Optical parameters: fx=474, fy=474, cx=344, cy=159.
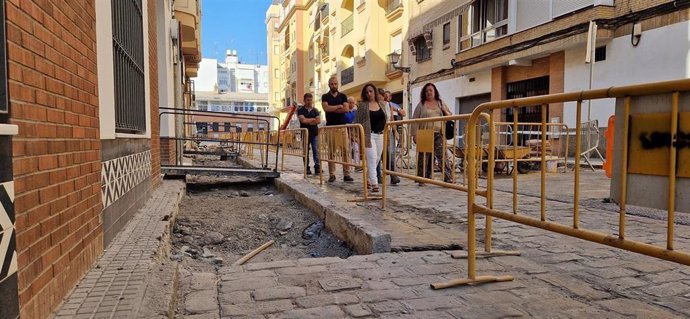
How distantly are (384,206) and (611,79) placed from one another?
34.7 feet

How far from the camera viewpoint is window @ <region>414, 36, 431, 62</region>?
2225 centimetres

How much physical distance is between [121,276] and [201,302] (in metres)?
0.52

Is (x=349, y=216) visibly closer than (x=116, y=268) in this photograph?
No

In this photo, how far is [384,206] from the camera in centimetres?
550

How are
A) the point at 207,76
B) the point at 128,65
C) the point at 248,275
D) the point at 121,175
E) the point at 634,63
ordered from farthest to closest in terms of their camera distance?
1. the point at 207,76
2. the point at 634,63
3. the point at 128,65
4. the point at 121,175
5. the point at 248,275

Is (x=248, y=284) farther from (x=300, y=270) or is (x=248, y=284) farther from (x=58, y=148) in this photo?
(x=58, y=148)

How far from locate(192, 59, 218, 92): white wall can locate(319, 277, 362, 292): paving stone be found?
82.1 meters

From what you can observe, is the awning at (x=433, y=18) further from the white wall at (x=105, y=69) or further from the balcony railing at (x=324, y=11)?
the white wall at (x=105, y=69)

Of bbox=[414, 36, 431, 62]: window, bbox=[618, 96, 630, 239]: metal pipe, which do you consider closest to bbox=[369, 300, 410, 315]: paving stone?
bbox=[618, 96, 630, 239]: metal pipe

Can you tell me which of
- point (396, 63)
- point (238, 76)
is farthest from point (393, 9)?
point (238, 76)

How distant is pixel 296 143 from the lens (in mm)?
10734

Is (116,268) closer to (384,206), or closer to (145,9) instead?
(384,206)

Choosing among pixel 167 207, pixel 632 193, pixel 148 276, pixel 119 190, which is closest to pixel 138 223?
pixel 119 190

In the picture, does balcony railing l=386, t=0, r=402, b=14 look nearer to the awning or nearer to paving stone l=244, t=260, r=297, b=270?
the awning
